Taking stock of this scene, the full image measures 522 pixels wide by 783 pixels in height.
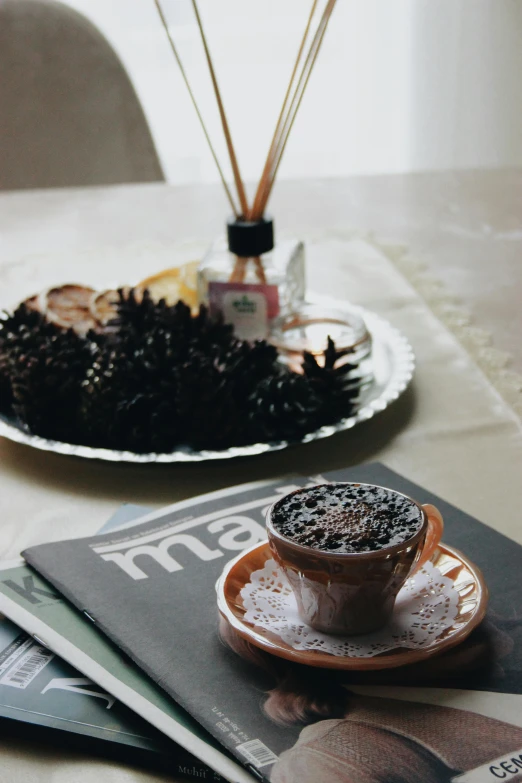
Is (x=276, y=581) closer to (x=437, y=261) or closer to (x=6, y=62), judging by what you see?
(x=437, y=261)

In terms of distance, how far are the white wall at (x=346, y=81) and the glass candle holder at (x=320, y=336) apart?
5.23ft

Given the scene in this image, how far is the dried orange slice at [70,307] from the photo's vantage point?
895mm

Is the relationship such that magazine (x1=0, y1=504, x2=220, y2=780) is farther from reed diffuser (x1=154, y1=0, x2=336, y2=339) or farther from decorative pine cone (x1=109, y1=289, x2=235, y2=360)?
reed diffuser (x1=154, y1=0, x2=336, y2=339)

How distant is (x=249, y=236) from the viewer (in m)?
0.88

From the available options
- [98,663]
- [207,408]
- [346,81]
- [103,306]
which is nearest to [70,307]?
[103,306]

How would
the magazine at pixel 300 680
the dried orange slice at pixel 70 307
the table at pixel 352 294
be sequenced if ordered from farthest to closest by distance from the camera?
the dried orange slice at pixel 70 307
the table at pixel 352 294
the magazine at pixel 300 680

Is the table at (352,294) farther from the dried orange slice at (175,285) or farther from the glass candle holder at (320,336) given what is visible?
the dried orange slice at (175,285)

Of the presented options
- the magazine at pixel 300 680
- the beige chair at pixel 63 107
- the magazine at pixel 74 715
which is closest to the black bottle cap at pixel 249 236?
the magazine at pixel 300 680

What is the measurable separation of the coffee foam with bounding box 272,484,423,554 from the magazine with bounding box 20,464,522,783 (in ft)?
0.20

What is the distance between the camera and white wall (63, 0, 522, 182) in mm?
2342

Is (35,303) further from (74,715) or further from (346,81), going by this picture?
(346,81)

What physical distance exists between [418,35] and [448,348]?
181 centimetres

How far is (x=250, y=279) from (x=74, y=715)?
0.51m

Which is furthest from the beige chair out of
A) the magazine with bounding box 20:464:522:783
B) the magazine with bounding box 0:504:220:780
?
the magazine with bounding box 0:504:220:780
